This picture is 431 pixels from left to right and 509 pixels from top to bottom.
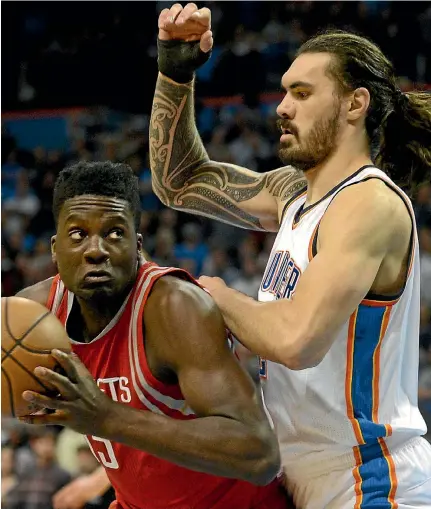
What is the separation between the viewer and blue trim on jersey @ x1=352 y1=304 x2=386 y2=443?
9.15ft

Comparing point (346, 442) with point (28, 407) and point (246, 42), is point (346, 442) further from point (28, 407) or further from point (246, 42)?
point (246, 42)

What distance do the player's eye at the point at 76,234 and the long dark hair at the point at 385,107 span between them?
1086mm

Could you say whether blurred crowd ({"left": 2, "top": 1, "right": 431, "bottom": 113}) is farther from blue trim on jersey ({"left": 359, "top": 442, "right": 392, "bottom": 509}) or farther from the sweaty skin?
the sweaty skin

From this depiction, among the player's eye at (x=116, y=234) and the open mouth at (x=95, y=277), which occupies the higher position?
the player's eye at (x=116, y=234)

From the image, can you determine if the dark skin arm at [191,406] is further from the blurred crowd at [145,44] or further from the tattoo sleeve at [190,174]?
the blurred crowd at [145,44]

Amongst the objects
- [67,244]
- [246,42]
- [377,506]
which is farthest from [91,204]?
[246,42]

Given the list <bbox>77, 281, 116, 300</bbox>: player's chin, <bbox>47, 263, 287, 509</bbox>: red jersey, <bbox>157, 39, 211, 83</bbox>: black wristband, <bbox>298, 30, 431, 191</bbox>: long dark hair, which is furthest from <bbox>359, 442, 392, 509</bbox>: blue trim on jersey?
<bbox>157, 39, 211, 83</bbox>: black wristband

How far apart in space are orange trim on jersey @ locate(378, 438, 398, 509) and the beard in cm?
101

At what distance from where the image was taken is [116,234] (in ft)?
8.68

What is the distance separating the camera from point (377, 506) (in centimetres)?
274

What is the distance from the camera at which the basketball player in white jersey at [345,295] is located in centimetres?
269

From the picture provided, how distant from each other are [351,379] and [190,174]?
4.78ft

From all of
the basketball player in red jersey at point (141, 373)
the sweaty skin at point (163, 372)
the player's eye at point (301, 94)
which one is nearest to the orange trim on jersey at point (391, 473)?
the basketball player in red jersey at point (141, 373)

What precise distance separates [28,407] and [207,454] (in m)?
0.50
